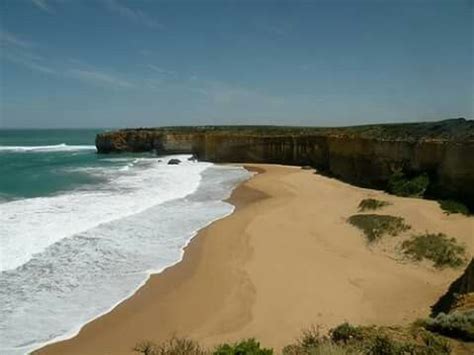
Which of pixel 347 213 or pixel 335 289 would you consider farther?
pixel 347 213

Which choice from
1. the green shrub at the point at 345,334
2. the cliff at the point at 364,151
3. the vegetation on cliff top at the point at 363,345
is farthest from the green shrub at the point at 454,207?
the green shrub at the point at 345,334

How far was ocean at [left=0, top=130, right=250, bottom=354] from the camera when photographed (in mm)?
9945

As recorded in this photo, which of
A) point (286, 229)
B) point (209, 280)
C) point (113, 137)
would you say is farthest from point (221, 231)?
point (113, 137)

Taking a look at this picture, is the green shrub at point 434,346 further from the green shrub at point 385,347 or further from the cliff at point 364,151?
the cliff at point 364,151

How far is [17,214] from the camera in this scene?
19484 mm

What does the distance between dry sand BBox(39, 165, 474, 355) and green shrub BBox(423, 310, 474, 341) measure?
2.66m

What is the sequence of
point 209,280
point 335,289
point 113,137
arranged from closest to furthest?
point 335,289
point 209,280
point 113,137

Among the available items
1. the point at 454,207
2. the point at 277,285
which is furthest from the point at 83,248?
the point at 454,207

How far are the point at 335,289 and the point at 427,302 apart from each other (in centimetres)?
205

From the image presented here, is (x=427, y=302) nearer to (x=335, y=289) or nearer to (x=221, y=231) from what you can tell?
(x=335, y=289)

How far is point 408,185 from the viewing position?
2194 centimetres

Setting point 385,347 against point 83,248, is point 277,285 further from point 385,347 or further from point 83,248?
point 83,248

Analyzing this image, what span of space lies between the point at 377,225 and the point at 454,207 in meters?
3.97

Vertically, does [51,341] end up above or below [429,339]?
below
